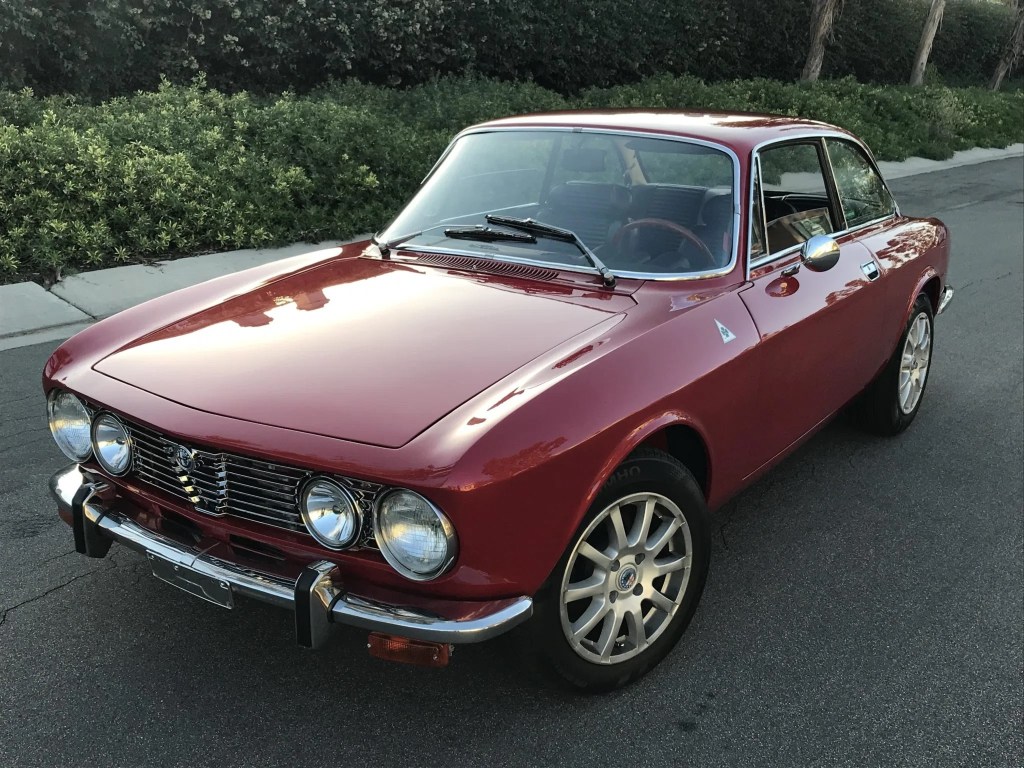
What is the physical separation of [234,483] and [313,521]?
0.85 feet

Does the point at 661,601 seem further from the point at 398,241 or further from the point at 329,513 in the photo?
the point at 398,241

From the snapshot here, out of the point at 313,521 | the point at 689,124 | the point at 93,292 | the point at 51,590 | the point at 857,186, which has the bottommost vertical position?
the point at 93,292

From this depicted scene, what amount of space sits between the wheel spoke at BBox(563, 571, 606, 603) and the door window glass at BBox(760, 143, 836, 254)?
151 cm

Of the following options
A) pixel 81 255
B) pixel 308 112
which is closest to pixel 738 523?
pixel 81 255

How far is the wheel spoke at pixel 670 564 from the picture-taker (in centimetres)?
277

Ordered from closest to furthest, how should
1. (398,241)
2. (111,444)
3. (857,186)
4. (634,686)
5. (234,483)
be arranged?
(234,483)
(111,444)
(634,686)
(398,241)
(857,186)

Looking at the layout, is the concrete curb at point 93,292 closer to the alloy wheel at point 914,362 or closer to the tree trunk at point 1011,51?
the alloy wheel at point 914,362

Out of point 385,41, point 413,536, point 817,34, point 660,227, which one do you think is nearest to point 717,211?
point 660,227

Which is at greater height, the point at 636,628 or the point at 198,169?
the point at 636,628

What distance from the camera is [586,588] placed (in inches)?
101

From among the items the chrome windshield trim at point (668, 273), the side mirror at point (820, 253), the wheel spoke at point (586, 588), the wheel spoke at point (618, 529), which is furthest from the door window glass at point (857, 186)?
the wheel spoke at point (586, 588)

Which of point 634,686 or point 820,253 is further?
point 820,253

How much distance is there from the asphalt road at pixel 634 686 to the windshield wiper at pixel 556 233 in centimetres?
118

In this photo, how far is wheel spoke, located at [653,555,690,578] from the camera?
277 cm
